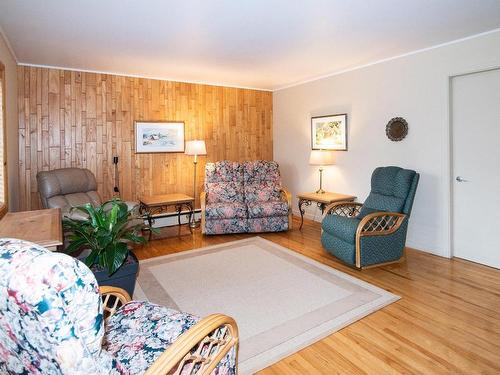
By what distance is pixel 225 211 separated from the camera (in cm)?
464

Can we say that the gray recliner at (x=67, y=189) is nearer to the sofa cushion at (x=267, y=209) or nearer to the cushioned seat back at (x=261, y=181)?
the sofa cushion at (x=267, y=209)

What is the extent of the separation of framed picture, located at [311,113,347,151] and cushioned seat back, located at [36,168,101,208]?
340 cm

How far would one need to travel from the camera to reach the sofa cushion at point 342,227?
332 cm

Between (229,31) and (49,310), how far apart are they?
9.63 ft

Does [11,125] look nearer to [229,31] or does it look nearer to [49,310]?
[229,31]

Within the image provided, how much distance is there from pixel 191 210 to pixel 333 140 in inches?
96.6

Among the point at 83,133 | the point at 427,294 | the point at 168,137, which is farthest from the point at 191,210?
the point at 427,294

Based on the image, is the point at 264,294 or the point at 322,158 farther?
the point at 322,158

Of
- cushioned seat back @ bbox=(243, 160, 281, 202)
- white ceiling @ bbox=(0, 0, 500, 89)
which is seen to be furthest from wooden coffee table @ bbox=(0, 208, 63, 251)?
cushioned seat back @ bbox=(243, 160, 281, 202)

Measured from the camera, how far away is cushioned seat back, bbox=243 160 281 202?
4.98 metres

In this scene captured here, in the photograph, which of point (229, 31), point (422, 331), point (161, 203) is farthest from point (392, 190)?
point (161, 203)

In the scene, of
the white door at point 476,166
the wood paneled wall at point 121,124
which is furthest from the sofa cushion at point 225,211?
the white door at point 476,166

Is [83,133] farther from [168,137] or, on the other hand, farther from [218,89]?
[218,89]

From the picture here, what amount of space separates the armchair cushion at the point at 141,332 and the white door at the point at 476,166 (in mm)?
3363
